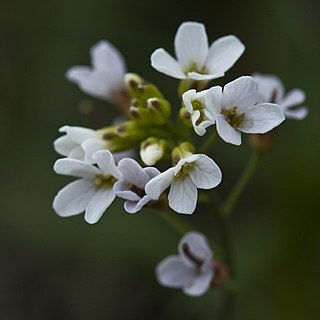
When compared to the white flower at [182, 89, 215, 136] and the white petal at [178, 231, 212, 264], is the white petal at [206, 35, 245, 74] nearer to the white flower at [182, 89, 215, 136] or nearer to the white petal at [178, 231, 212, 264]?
the white flower at [182, 89, 215, 136]

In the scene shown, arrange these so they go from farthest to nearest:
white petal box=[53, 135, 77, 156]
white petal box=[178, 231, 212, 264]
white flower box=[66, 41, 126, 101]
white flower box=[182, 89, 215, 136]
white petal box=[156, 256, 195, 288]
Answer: white flower box=[66, 41, 126, 101]
white petal box=[156, 256, 195, 288]
white petal box=[178, 231, 212, 264]
white petal box=[53, 135, 77, 156]
white flower box=[182, 89, 215, 136]

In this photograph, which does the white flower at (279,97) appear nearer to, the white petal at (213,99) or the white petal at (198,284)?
the white petal at (213,99)

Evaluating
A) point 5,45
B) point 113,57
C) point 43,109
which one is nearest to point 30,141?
point 43,109

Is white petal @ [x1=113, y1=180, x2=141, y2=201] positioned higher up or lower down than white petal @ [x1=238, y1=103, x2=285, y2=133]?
lower down

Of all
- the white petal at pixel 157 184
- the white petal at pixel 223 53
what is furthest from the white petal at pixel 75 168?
the white petal at pixel 223 53

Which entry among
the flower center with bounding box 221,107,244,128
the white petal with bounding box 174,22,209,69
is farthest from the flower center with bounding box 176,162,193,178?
the white petal with bounding box 174,22,209,69

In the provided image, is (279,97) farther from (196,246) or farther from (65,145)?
(65,145)
